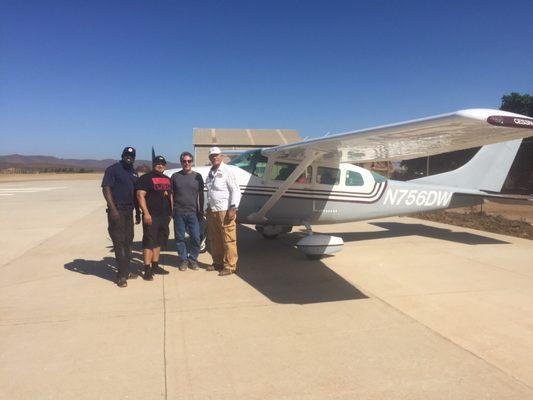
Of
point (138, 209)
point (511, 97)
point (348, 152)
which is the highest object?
point (511, 97)

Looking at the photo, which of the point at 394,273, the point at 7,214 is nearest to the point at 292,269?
the point at 394,273

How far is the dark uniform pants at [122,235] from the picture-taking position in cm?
493

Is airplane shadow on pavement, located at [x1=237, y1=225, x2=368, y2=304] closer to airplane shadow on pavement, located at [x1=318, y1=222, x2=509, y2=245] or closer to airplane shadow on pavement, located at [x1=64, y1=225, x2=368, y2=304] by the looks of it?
airplane shadow on pavement, located at [x1=64, y1=225, x2=368, y2=304]

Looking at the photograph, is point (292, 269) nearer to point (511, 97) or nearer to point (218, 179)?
point (218, 179)

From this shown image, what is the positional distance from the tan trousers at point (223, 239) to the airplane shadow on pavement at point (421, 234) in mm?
3560

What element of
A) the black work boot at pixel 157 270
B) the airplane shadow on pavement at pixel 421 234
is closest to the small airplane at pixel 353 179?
the airplane shadow on pavement at pixel 421 234

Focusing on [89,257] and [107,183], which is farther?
[89,257]

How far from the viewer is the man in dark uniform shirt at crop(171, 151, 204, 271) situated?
18.3 feet

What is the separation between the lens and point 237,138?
114ft

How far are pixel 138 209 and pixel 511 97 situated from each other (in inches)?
1194

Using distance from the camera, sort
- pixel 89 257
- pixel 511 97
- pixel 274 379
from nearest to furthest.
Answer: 1. pixel 274 379
2. pixel 89 257
3. pixel 511 97

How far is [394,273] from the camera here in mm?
5754

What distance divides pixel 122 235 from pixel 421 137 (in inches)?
159

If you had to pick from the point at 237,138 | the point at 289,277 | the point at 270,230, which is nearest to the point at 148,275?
the point at 289,277
